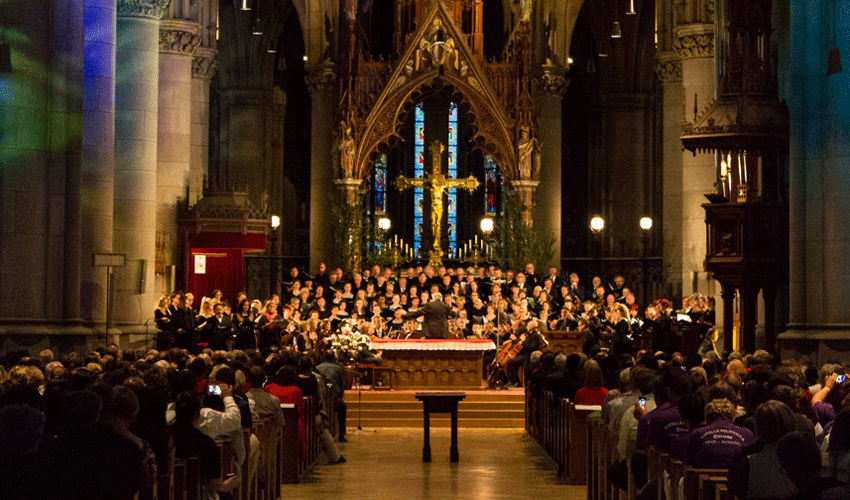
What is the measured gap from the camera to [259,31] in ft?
135

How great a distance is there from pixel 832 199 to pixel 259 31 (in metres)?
25.2

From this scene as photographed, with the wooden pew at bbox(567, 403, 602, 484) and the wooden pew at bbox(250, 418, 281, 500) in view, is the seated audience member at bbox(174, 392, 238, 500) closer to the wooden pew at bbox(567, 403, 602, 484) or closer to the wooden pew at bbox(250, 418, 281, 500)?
the wooden pew at bbox(250, 418, 281, 500)

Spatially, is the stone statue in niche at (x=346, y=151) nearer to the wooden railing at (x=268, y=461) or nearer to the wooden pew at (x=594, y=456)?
the wooden railing at (x=268, y=461)

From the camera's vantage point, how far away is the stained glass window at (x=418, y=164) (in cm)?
4503

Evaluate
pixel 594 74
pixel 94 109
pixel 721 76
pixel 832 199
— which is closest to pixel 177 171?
pixel 94 109

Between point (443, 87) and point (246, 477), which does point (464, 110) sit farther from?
point (246, 477)

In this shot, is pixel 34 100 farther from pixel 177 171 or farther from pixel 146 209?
pixel 177 171

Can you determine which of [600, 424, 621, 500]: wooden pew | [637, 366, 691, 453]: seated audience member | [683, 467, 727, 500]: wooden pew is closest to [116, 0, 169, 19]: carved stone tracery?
[600, 424, 621, 500]: wooden pew

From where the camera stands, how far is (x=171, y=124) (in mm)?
29703

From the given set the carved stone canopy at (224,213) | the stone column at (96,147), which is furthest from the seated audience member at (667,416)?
the carved stone canopy at (224,213)

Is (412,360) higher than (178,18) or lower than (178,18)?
lower

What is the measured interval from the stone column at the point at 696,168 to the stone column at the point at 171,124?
10.6m

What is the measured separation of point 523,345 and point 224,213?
8.97 metres

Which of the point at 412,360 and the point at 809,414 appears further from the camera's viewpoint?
the point at 412,360
